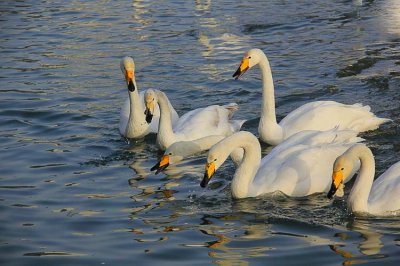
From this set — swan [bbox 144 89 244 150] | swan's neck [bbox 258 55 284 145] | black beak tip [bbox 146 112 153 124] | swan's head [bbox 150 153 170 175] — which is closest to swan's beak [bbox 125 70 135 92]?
swan [bbox 144 89 244 150]

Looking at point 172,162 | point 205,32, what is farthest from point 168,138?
point 205,32

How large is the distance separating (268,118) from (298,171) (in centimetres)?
220

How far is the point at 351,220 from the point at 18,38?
12588 millimetres

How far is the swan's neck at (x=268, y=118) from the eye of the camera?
40.1 ft

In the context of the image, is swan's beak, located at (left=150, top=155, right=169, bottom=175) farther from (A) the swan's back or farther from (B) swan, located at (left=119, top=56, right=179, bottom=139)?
(B) swan, located at (left=119, top=56, right=179, bottom=139)

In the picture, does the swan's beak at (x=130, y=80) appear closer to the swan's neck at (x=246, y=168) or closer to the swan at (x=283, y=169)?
the swan at (x=283, y=169)

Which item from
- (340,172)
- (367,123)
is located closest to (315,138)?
A: (367,123)

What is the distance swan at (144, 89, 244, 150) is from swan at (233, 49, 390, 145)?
618mm

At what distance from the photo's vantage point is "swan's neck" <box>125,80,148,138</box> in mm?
12992

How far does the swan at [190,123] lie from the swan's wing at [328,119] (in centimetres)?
84

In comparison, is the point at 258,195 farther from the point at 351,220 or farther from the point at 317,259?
the point at 317,259

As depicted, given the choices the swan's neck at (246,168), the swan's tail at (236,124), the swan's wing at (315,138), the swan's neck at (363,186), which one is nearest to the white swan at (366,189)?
the swan's neck at (363,186)

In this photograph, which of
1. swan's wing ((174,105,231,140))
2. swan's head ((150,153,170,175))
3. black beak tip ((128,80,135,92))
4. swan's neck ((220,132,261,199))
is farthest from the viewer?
black beak tip ((128,80,135,92))

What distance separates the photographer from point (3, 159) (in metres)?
12.0
